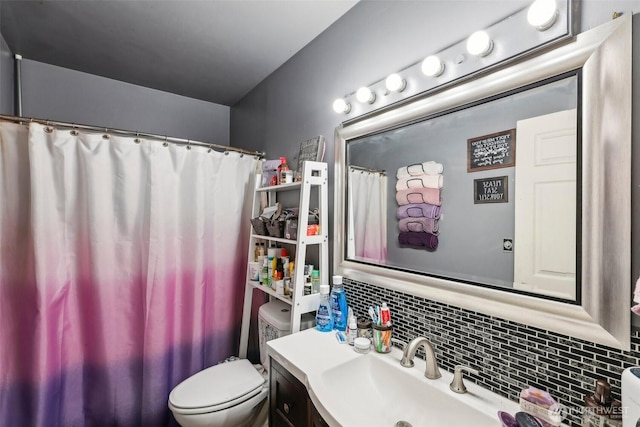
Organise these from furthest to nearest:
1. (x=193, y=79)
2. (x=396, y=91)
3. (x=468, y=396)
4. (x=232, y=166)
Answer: (x=193, y=79) < (x=232, y=166) < (x=396, y=91) < (x=468, y=396)

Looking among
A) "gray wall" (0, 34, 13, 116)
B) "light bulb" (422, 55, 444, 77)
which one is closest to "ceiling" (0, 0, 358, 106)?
"gray wall" (0, 34, 13, 116)

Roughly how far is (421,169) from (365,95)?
0.43 meters

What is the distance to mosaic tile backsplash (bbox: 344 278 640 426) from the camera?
2.26ft

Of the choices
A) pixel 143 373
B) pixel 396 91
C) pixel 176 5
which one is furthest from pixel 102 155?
pixel 396 91

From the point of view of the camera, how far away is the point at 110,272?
157 centimetres

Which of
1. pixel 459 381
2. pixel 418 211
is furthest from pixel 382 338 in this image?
pixel 418 211

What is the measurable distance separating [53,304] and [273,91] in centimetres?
176

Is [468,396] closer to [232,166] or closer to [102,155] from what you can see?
[232,166]

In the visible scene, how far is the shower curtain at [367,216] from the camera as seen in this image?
125 cm

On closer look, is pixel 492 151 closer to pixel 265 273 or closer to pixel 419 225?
pixel 419 225

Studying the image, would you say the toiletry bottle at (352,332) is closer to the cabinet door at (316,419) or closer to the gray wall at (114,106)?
the cabinet door at (316,419)

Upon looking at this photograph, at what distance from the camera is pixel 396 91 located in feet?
3.83

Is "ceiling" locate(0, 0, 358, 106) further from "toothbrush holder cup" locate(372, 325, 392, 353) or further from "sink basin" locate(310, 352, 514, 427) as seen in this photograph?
"sink basin" locate(310, 352, 514, 427)

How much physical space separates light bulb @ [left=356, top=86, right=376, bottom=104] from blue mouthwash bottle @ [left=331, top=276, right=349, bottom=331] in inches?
31.6
